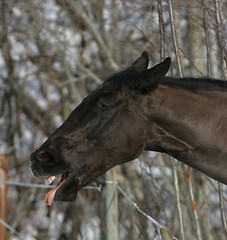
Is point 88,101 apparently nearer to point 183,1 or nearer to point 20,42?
point 183,1

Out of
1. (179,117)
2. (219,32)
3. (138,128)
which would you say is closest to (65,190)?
(138,128)

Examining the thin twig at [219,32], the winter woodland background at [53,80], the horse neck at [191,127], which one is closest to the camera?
the horse neck at [191,127]

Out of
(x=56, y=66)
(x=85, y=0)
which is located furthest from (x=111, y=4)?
(x=56, y=66)

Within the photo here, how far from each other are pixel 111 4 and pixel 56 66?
4.39ft

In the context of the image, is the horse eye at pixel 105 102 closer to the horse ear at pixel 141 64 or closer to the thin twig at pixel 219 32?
the horse ear at pixel 141 64

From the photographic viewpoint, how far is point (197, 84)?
198 inches

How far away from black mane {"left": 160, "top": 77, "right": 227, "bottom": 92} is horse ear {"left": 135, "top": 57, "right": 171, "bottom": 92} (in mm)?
127

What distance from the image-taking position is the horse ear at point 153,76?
482 centimetres

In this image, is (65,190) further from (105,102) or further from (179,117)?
(179,117)

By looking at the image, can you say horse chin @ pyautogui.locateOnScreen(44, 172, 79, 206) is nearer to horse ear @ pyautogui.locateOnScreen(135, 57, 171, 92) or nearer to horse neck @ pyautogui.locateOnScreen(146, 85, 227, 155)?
horse neck @ pyautogui.locateOnScreen(146, 85, 227, 155)

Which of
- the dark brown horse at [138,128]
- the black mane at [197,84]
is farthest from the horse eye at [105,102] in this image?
the black mane at [197,84]

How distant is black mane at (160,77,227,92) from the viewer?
500 cm

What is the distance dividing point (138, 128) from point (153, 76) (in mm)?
277

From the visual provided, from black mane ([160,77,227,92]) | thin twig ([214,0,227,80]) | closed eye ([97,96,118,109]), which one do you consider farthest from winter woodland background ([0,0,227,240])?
closed eye ([97,96,118,109])
